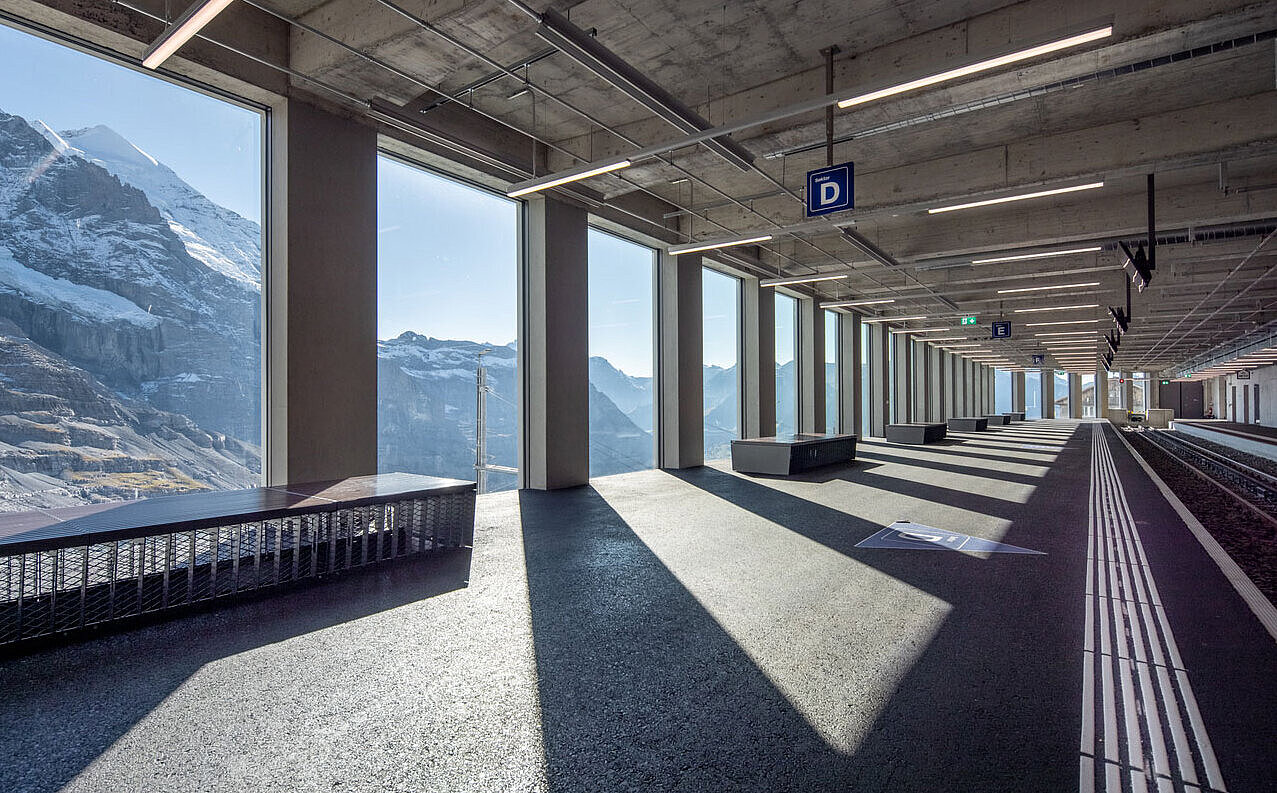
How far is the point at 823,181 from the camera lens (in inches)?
249

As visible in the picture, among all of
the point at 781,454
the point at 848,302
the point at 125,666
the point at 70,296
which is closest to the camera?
the point at 125,666

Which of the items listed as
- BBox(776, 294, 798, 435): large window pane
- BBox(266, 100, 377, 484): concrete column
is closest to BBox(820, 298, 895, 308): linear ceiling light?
BBox(776, 294, 798, 435): large window pane

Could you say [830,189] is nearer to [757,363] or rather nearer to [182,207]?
[182,207]

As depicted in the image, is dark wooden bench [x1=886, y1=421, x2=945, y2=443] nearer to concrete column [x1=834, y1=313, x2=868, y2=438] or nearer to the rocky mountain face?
concrete column [x1=834, y1=313, x2=868, y2=438]

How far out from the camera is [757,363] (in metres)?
14.6

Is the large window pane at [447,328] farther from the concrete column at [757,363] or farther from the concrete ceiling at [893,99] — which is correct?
the concrete column at [757,363]

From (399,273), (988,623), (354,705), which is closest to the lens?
(354,705)

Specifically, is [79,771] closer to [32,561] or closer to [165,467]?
[32,561]

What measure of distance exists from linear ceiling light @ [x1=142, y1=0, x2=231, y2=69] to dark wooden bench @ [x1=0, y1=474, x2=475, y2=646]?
2920 millimetres

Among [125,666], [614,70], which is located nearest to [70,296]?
[125,666]

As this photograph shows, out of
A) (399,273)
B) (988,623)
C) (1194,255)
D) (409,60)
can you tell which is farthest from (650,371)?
(1194,255)

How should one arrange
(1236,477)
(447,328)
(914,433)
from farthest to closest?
1. (914,433)
2. (1236,477)
3. (447,328)

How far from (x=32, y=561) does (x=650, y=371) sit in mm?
9944

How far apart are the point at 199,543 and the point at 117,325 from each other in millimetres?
3053
